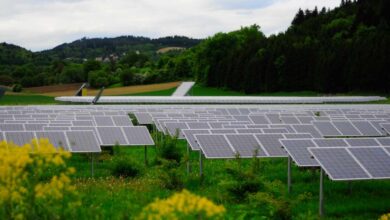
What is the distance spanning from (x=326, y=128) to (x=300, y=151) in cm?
793

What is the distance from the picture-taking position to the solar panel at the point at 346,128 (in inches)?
813

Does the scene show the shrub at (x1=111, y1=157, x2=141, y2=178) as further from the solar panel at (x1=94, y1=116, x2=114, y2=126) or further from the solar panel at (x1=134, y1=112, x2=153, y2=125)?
the solar panel at (x1=134, y1=112, x2=153, y2=125)

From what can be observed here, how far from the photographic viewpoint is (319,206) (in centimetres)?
1183

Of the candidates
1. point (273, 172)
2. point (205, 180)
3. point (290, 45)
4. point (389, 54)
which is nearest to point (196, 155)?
point (273, 172)

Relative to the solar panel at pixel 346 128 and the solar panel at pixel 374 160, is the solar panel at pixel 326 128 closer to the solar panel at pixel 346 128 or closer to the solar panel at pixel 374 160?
the solar panel at pixel 346 128

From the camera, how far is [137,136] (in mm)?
17453

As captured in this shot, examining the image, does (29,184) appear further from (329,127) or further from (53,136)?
(329,127)

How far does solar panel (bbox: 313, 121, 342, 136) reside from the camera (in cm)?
2035

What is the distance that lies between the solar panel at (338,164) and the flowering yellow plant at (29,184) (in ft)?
21.4

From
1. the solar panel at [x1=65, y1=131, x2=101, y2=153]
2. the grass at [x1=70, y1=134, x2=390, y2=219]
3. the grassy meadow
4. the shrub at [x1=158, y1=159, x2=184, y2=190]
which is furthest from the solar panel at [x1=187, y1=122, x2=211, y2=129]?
the shrub at [x1=158, y1=159, x2=184, y2=190]

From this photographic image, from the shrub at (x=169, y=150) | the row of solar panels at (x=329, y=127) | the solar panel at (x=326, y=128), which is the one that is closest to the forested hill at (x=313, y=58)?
the row of solar panels at (x=329, y=127)

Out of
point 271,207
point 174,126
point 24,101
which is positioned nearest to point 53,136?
point 174,126

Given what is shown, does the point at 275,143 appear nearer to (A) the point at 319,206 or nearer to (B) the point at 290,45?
(A) the point at 319,206

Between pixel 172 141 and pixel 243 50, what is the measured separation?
81.0m
